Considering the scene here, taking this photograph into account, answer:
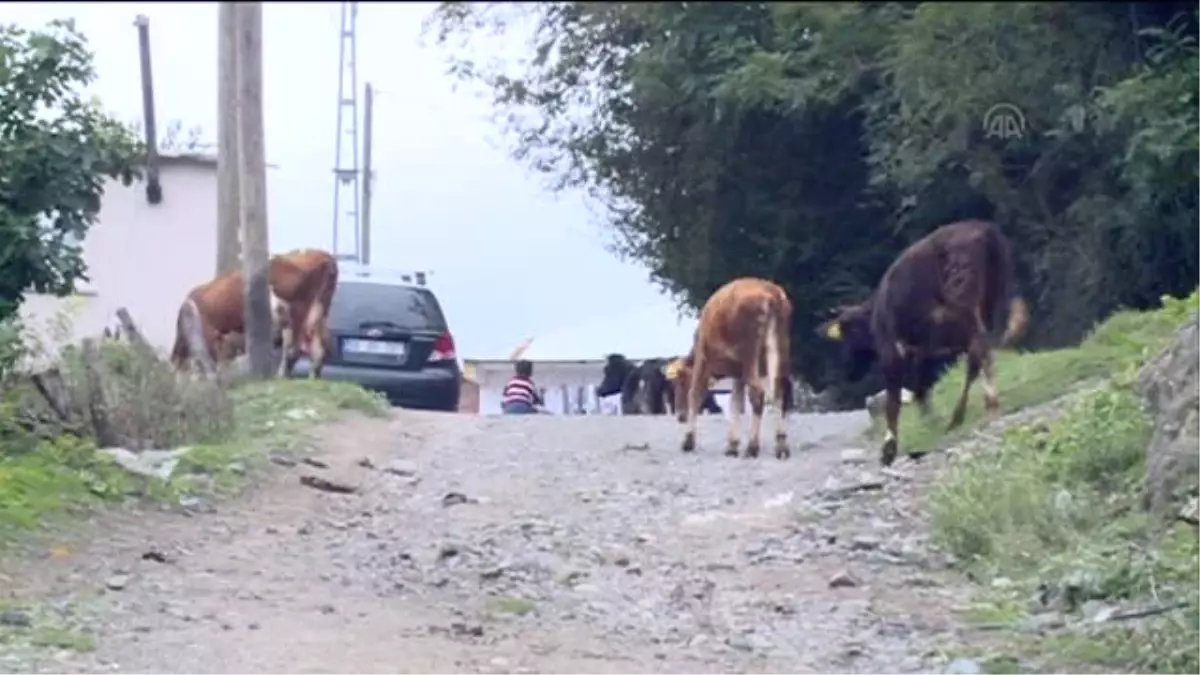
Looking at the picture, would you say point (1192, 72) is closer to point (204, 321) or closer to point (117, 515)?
point (117, 515)

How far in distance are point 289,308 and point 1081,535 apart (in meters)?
11.2

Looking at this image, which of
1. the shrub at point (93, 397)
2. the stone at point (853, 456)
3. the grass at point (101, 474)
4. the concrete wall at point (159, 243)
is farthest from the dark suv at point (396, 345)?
the concrete wall at point (159, 243)

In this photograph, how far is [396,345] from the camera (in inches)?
904

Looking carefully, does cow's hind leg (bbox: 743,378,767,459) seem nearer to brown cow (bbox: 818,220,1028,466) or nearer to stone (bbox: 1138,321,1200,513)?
brown cow (bbox: 818,220,1028,466)

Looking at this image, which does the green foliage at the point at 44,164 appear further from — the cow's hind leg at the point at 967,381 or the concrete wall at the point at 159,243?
the concrete wall at the point at 159,243

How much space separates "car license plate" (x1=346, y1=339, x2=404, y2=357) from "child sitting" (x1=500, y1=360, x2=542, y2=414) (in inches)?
49.4

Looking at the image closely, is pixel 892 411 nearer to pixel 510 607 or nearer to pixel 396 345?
pixel 510 607

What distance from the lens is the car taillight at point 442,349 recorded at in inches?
910

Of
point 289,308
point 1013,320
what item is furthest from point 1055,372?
point 289,308

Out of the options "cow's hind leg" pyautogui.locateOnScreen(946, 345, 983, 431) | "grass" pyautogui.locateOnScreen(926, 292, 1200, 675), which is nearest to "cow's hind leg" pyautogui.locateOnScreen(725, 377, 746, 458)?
"cow's hind leg" pyautogui.locateOnScreen(946, 345, 983, 431)

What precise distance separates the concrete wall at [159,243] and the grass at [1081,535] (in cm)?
1832

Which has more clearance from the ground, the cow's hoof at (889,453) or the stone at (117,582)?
the cow's hoof at (889,453)

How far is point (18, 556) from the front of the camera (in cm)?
1111

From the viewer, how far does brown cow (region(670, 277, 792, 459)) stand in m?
16.6
